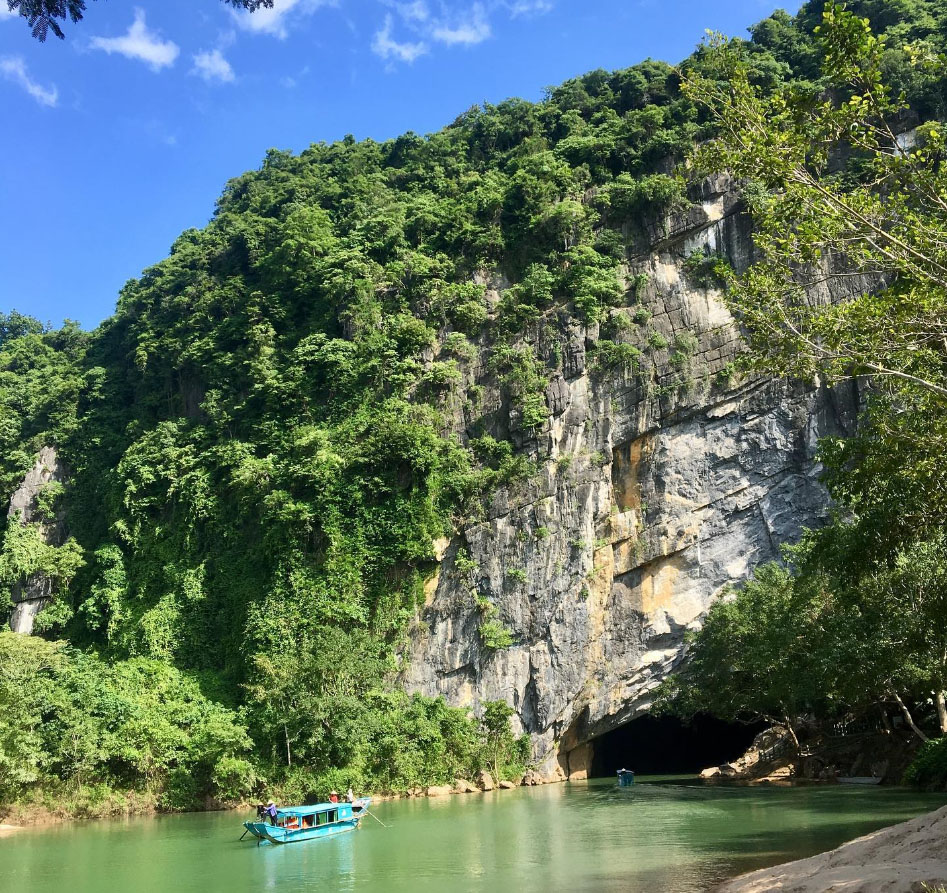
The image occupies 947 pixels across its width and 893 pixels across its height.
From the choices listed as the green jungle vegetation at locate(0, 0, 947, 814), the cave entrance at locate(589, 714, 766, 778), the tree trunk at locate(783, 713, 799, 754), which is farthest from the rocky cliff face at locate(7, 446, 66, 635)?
the tree trunk at locate(783, 713, 799, 754)

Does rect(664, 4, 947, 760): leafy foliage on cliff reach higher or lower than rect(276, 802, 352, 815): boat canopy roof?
higher

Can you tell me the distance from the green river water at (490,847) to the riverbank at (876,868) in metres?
1.32

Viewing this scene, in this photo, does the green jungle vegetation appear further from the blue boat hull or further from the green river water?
the blue boat hull

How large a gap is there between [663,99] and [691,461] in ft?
57.9

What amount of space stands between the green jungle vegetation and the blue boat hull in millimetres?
5095

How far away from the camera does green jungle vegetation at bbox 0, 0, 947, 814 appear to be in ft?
82.7

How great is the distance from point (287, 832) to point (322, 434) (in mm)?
15608

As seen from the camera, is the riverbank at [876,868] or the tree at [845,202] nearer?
the riverbank at [876,868]

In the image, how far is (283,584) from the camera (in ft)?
95.1

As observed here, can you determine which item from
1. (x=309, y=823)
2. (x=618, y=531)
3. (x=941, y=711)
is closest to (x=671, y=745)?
(x=618, y=531)

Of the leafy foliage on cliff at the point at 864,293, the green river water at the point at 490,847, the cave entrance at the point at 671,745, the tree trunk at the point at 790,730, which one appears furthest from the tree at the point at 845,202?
the cave entrance at the point at 671,745

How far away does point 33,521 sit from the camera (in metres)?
35.2

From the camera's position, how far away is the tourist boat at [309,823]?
17.8 m

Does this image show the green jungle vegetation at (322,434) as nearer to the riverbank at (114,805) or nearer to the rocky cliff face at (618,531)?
the riverbank at (114,805)
